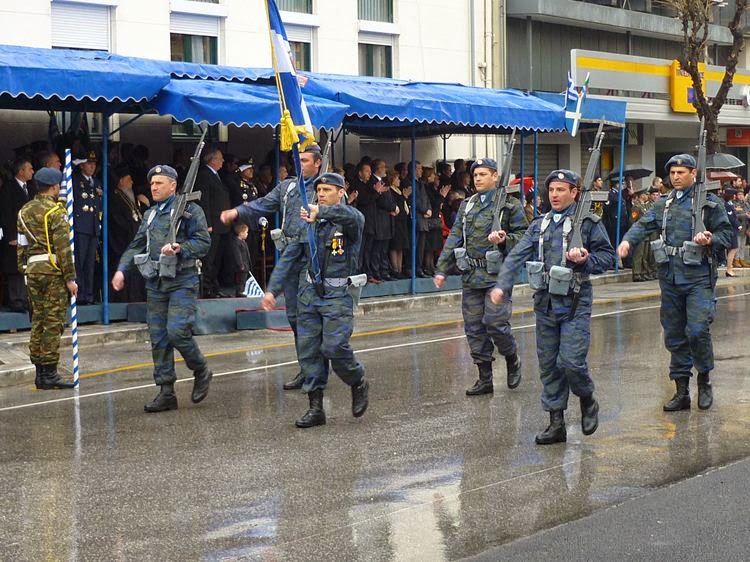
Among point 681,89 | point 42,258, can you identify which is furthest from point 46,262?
point 681,89

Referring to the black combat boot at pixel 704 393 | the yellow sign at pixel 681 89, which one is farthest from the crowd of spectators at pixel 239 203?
the yellow sign at pixel 681 89

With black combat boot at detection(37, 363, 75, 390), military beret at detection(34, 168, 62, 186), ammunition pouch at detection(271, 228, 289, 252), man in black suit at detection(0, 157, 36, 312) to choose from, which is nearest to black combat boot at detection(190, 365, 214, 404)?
ammunition pouch at detection(271, 228, 289, 252)

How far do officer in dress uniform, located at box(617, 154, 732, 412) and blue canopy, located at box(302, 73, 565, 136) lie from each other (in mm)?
7076

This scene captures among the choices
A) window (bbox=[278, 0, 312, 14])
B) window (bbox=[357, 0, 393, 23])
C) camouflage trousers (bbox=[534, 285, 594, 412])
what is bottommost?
camouflage trousers (bbox=[534, 285, 594, 412])

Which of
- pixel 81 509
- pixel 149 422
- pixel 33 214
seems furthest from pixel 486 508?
pixel 33 214

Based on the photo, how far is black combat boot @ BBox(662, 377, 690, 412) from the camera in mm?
10094

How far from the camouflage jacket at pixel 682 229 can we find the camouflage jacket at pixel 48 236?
16.1 feet

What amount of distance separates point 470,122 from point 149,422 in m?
9.95

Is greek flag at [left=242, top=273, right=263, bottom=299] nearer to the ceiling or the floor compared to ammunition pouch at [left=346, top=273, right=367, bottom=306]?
nearer to the floor

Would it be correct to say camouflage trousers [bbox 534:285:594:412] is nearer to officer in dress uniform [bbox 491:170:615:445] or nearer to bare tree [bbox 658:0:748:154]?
officer in dress uniform [bbox 491:170:615:445]

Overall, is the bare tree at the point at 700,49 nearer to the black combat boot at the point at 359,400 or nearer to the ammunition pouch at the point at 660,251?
the ammunition pouch at the point at 660,251

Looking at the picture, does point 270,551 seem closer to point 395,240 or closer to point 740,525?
point 740,525

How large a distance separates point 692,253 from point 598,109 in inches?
538

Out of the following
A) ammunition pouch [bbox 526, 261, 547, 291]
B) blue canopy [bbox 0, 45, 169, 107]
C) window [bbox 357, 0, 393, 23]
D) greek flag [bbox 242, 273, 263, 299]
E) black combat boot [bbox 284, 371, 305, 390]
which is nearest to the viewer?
ammunition pouch [bbox 526, 261, 547, 291]
